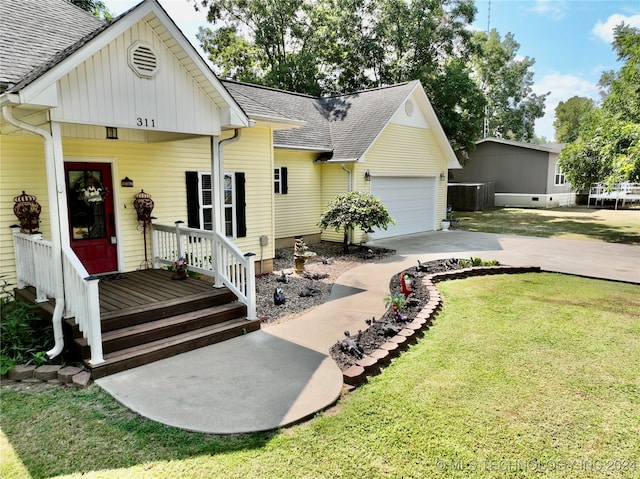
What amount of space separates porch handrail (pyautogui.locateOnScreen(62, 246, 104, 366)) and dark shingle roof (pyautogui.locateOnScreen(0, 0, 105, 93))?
2298mm

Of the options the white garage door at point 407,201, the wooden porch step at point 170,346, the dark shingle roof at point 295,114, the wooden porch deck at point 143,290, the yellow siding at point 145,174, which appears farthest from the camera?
the white garage door at point 407,201

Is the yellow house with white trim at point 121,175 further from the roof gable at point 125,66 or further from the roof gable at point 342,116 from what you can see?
the roof gable at point 342,116

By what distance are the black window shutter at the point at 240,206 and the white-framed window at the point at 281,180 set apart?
147 inches

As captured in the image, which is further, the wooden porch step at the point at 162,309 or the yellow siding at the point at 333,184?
the yellow siding at the point at 333,184

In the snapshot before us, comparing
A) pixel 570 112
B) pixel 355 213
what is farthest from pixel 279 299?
pixel 570 112

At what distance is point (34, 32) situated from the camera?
649 centimetres

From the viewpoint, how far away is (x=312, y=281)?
934cm

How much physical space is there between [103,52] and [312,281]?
→ 19.8ft

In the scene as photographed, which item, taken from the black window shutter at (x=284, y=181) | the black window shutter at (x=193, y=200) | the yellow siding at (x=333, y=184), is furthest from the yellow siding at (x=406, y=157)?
the black window shutter at (x=193, y=200)

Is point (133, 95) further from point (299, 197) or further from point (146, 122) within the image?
point (299, 197)

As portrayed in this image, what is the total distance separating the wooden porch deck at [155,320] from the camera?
495 centimetres

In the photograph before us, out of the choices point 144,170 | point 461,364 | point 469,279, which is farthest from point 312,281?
point 461,364

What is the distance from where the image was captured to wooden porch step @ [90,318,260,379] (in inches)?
187

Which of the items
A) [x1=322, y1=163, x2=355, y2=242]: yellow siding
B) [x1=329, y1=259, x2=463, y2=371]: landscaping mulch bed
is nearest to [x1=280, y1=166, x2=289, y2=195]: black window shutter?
[x1=322, y1=163, x2=355, y2=242]: yellow siding
